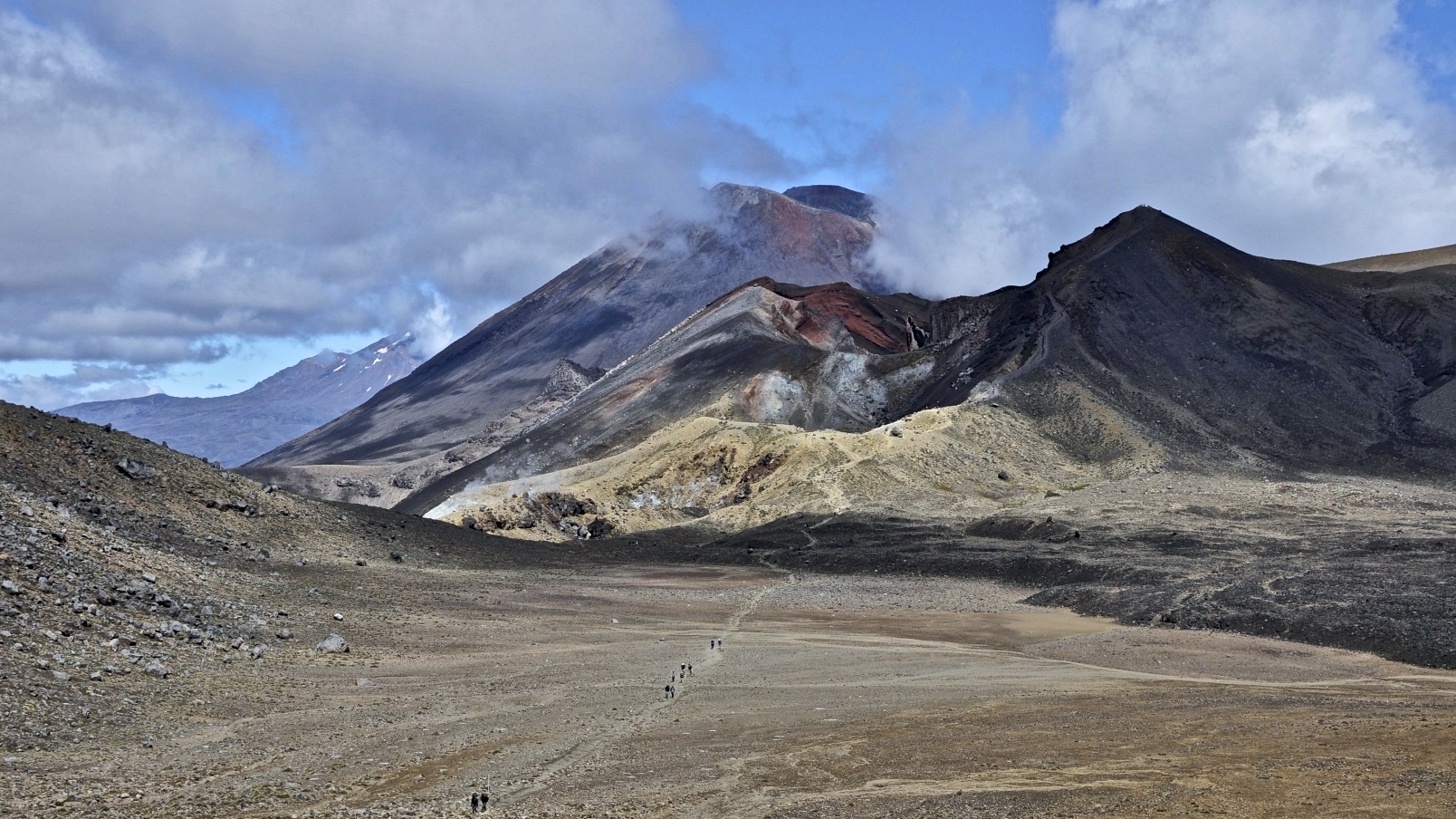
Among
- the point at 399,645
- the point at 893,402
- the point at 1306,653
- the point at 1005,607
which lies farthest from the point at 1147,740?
the point at 893,402

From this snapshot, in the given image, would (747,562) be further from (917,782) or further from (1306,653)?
(917,782)

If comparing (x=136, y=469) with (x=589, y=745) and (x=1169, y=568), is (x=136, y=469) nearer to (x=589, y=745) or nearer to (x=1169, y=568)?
(x=589, y=745)

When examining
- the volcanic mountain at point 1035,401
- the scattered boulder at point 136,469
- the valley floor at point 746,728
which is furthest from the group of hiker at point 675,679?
the volcanic mountain at point 1035,401

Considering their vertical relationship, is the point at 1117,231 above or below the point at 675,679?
above

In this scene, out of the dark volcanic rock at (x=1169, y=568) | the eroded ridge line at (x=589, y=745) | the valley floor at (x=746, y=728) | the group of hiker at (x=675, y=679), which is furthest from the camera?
the dark volcanic rock at (x=1169, y=568)

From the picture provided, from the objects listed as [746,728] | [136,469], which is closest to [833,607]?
[746,728]

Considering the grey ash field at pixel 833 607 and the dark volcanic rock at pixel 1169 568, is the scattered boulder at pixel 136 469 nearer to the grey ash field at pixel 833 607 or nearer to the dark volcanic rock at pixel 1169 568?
the grey ash field at pixel 833 607
